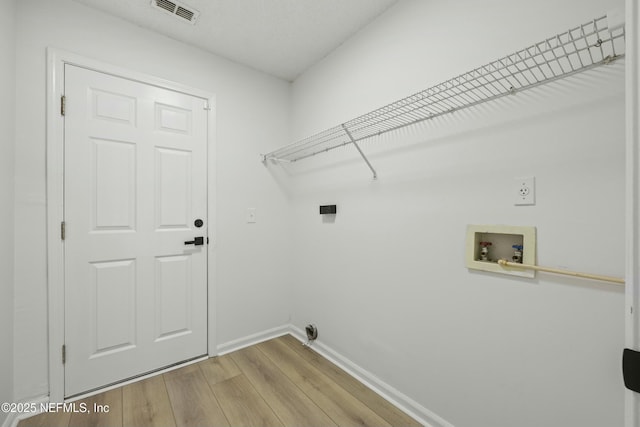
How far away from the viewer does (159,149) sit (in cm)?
190

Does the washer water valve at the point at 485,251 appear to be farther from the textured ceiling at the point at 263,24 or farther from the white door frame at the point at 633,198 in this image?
the textured ceiling at the point at 263,24

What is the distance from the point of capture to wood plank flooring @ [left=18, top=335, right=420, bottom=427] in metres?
1.45

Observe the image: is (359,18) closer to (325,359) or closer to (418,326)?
(418,326)

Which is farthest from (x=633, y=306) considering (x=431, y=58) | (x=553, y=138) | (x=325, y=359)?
(x=325, y=359)

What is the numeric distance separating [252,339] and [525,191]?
2194 millimetres

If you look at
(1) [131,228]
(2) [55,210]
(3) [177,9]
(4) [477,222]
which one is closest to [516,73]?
(4) [477,222]

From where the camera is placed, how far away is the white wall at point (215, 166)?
1490mm

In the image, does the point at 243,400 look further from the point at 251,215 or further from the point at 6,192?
the point at 6,192

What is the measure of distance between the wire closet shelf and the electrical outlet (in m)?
0.35

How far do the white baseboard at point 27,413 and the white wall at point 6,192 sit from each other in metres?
0.07

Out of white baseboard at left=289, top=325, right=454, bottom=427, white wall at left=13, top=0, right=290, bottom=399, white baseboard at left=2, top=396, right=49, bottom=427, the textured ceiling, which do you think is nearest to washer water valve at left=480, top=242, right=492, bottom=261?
white baseboard at left=289, top=325, right=454, bottom=427

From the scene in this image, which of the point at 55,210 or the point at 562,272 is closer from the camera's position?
the point at 562,272

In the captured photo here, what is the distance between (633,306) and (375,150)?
1371mm

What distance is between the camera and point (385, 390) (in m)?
1.65
